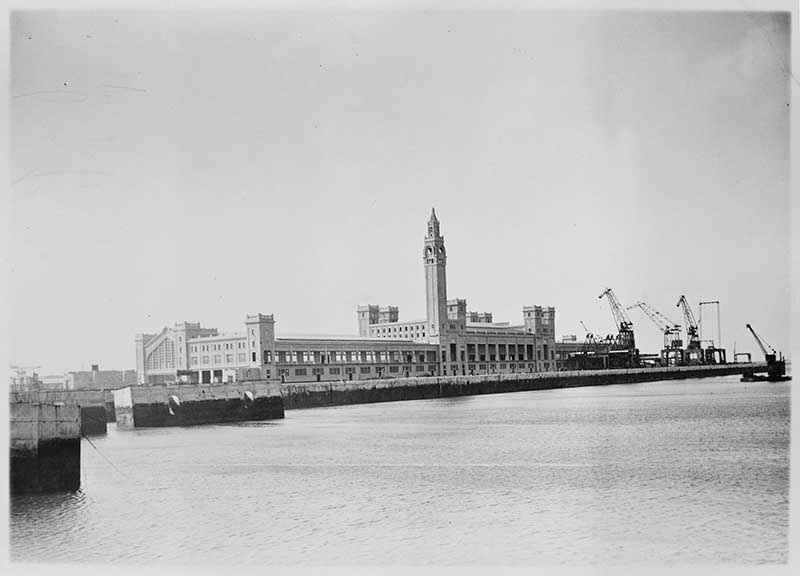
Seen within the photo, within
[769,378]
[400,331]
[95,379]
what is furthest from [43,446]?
[400,331]

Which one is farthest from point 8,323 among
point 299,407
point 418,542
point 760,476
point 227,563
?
point 299,407

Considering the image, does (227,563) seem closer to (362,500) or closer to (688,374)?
(362,500)

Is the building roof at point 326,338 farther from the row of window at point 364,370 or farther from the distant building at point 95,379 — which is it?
the distant building at point 95,379

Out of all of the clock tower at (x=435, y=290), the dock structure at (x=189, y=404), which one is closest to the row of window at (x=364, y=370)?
the clock tower at (x=435, y=290)

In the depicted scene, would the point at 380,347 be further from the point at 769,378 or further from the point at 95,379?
the point at 769,378

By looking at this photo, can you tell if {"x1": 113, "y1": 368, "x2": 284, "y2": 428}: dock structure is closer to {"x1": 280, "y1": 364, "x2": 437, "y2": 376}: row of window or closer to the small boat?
{"x1": 280, "y1": 364, "x2": 437, "y2": 376}: row of window

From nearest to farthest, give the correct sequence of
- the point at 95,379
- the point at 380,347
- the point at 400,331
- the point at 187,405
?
the point at 187,405, the point at 95,379, the point at 380,347, the point at 400,331
